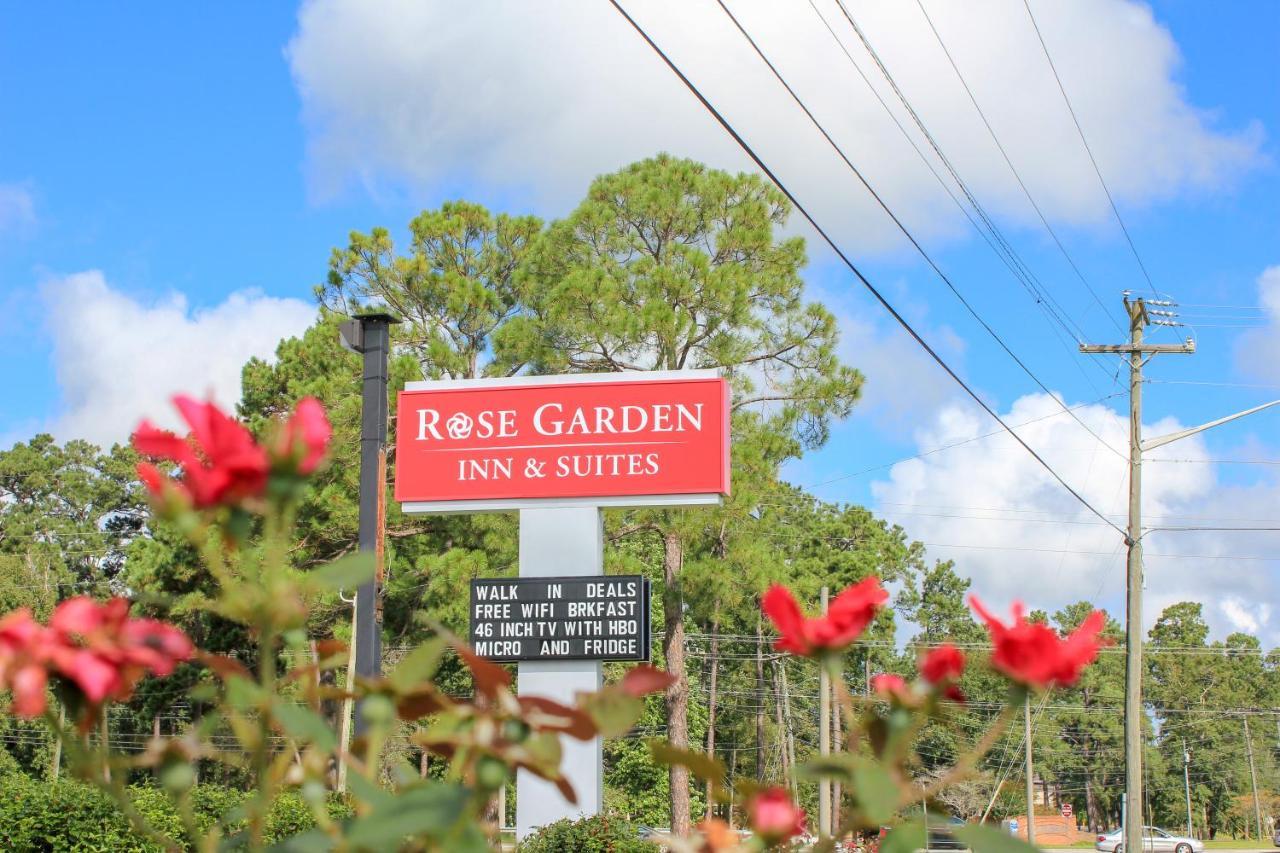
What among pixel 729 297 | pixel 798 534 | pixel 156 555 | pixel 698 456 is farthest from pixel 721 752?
pixel 698 456

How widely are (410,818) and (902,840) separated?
1.21ft

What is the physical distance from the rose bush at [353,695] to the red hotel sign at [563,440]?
11.2 meters

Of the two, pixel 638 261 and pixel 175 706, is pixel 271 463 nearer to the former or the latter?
pixel 638 261

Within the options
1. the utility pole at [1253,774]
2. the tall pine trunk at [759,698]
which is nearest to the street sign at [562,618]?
the tall pine trunk at [759,698]

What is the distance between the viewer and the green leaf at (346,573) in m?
0.90

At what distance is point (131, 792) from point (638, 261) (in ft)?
41.5

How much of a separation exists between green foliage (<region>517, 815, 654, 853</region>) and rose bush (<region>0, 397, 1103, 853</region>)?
32.3 ft

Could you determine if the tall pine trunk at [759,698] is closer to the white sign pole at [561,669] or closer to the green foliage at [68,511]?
the green foliage at [68,511]

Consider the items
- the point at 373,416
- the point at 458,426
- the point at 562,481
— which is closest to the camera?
the point at 373,416

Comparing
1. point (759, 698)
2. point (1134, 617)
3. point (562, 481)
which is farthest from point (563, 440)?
point (759, 698)

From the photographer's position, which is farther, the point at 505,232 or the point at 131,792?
the point at 505,232

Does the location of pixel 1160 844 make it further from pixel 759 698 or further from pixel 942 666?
pixel 942 666

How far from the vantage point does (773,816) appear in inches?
33.8

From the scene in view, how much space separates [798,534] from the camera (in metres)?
40.2
